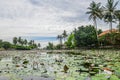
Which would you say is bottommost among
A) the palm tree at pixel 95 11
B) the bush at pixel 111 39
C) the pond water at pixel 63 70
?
the pond water at pixel 63 70

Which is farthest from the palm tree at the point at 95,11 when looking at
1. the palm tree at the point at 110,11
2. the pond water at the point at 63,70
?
the pond water at the point at 63,70

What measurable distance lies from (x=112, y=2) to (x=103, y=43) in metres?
12.1

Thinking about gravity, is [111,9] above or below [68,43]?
above

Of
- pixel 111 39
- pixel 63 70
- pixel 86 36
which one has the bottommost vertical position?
pixel 63 70

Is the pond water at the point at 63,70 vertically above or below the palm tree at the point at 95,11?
below

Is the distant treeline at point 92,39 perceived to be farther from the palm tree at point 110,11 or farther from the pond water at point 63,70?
the pond water at point 63,70

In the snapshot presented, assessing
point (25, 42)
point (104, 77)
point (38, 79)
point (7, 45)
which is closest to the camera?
point (104, 77)

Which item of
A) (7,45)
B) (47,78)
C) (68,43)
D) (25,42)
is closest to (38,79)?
(47,78)

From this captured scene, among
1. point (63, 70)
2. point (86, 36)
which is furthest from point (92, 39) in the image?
point (63, 70)

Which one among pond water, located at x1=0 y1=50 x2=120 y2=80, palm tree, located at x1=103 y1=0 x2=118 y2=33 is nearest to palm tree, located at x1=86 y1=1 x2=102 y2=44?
palm tree, located at x1=103 y1=0 x2=118 y2=33

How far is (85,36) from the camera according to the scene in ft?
184

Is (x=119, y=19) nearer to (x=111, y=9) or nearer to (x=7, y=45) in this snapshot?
(x=111, y=9)

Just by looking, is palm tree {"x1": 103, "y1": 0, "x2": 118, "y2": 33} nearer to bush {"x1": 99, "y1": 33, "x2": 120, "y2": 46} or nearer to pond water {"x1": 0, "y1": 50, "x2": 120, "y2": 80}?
bush {"x1": 99, "y1": 33, "x2": 120, "y2": 46}

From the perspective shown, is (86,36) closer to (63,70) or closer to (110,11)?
(110,11)
